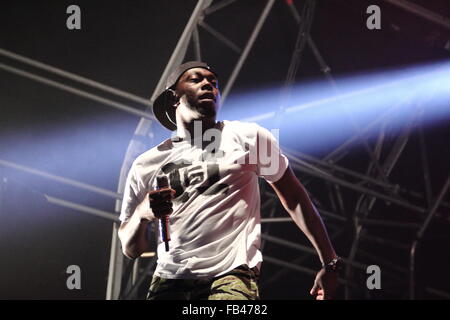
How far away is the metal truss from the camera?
5.41 meters

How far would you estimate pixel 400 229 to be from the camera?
7.18 metres

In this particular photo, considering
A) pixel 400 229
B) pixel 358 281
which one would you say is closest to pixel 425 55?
pixel 400 229

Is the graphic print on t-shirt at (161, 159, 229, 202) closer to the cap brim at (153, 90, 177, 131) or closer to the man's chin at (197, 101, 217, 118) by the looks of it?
the man's chin at (197, 101, 217, 118)

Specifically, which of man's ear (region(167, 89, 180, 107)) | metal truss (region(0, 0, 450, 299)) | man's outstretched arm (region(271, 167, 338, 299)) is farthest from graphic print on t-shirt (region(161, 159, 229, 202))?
metal truss (region(0, 0, 450, 299))

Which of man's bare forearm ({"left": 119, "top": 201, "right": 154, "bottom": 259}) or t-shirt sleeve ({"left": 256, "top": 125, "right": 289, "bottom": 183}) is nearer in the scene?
man's bare forearm ({"left": 119, "top": 201, "right": 154, "bottom": 259})

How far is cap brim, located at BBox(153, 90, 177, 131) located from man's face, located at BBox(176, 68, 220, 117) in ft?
0.38

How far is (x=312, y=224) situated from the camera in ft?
8.76

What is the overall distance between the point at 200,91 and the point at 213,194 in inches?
23.2

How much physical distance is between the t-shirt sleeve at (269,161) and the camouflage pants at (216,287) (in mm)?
470
